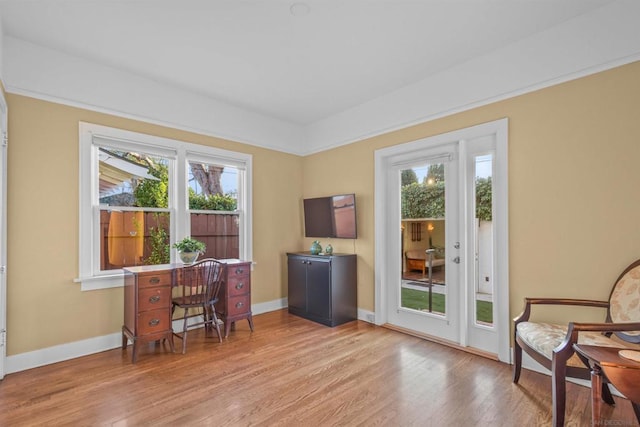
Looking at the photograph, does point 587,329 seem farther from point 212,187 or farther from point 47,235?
point 47,235

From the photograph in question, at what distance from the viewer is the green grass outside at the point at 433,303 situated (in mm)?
3268

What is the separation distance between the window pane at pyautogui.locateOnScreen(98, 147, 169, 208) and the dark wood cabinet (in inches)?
76.7

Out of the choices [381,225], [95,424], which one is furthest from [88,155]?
[381,225]

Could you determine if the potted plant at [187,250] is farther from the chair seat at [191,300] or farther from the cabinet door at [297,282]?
the cabinet door at [297,282]

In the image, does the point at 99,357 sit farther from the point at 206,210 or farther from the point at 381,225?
the point at 381,225

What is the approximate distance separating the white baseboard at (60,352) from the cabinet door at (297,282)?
2100 millimetres

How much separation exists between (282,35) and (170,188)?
7.28 ft

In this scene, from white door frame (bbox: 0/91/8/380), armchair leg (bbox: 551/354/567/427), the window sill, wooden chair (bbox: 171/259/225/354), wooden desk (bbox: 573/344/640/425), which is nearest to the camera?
wooden desk (bbox: 573/344/640/425)

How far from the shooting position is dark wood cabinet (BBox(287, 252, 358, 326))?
4.11 meters

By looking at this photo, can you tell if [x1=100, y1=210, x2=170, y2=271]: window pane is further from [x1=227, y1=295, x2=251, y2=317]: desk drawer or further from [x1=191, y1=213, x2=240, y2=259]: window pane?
[x1=227, y1=295, x2=251, y2=317]: desk drawer

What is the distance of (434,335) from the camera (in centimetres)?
363

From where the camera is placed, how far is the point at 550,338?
2.20 metres

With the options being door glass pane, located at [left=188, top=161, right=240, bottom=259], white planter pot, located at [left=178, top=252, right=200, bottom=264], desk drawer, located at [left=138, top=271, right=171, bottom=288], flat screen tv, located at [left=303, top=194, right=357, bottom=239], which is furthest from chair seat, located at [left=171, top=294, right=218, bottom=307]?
flat screen tv, located at [left=303, top=194, right=357, bottom=239]

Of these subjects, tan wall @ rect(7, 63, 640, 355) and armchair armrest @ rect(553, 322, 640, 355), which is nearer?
armchair armrest @ rect(553, 322, 640, 355)
